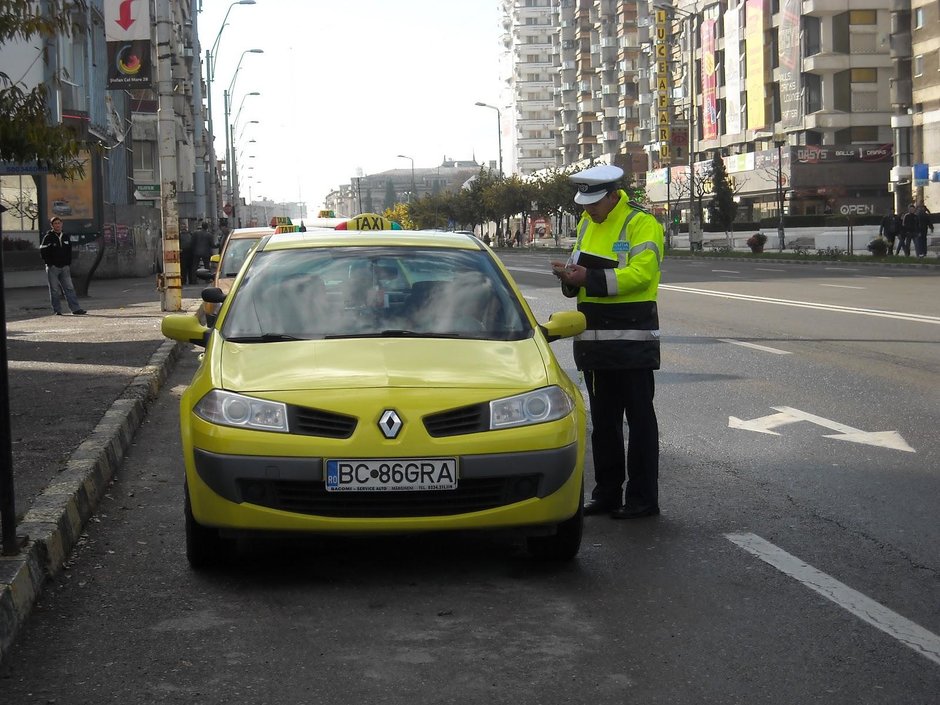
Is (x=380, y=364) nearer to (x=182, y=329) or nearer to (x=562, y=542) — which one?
(x=562, y=542)

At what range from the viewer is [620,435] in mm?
7586

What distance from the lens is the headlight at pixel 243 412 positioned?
19.2 ft

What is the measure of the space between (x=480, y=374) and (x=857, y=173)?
77.2 m

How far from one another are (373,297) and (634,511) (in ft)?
5.38

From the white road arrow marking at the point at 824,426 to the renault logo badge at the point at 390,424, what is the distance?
4.42 metres

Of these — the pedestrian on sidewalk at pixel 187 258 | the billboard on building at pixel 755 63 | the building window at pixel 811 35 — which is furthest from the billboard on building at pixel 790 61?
the pedestrian on sidewalk at pixel 187 258

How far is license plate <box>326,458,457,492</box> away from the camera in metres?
5.78

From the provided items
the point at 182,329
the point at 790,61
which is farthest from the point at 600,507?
the point at 790,61

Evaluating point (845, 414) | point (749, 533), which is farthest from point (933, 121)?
point (749, 533)

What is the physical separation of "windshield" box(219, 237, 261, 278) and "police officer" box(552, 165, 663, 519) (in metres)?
10.0

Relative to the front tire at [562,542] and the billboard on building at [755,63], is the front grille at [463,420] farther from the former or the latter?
the billboard on building at [755,63]

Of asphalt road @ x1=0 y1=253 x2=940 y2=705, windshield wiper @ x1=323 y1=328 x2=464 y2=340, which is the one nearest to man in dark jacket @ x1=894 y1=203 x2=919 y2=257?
asphalt road @ x1=0 y1=253 x2=940 y2=705

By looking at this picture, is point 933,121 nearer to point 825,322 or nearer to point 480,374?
point 825,322

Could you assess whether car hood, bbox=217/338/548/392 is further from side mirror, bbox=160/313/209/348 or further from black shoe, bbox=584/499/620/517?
black shoe, bbox=584/499/620/517
